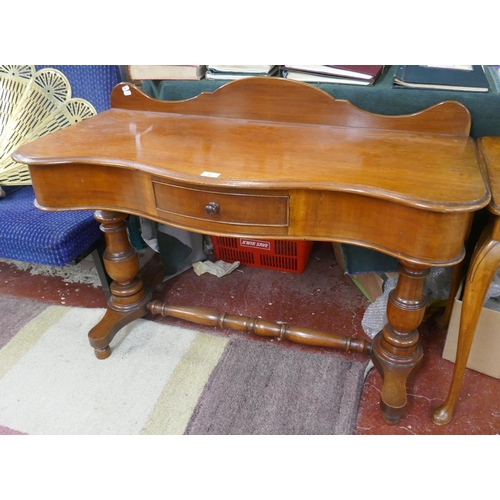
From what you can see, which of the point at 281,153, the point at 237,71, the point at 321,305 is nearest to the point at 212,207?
the point at 281,153

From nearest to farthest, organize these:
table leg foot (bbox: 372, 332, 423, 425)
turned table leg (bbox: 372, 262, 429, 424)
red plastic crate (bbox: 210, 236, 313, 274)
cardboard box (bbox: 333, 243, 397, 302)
Answer: turned table leg (bbox: 372, 262, 429, 424) < table leg foot (bbox: 372, 332, 423, 425) < cardboard box (bbox: 333, 243, 397, 302) < red plastic crate (bbox: 210, 236, 313, 274)

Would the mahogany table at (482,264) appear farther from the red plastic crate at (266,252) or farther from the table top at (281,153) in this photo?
the red plastic crate at (266,252)

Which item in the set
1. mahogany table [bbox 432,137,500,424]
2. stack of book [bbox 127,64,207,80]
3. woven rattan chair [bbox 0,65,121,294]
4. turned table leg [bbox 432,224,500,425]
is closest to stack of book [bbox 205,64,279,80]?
stack of book [bbox 127,64,207,80]

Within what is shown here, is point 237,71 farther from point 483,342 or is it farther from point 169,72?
point 483,342

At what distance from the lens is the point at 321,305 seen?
1784mm

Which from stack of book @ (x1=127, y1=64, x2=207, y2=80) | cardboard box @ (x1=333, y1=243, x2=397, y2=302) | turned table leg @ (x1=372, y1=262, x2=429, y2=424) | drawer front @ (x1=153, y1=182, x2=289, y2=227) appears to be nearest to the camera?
drawer front @ (x1=153, y1=182, x2=289, y2=227)

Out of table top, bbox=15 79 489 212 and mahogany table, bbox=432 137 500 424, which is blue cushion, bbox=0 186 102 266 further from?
mahogany table, bbox=432 137 500 424

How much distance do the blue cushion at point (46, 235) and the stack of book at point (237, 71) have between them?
0.67 meters

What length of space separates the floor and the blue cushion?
35cm

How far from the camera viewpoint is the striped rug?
1.36m

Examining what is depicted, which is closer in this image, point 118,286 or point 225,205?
point 225,205

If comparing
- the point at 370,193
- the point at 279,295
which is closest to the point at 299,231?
the point at 370,193

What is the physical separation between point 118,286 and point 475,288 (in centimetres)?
116

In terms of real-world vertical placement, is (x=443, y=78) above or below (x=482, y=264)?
above
